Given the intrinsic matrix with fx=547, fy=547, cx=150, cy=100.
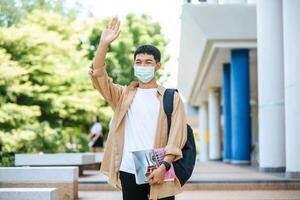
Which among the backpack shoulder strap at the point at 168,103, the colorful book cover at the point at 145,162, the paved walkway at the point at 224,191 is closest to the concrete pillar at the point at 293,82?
the paved walkway at the point at 224,191

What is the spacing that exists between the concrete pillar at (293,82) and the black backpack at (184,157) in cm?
765

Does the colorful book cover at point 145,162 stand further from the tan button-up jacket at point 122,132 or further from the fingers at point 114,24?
the fingers at point 114,24

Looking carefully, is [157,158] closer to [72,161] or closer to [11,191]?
[11,191]

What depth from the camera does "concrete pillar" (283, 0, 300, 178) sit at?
10391 mm

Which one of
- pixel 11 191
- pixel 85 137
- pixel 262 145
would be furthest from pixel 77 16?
pixel 11 191

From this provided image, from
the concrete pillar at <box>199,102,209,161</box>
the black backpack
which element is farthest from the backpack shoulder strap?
the concrete pillar at <box>199,102,209,161</box>

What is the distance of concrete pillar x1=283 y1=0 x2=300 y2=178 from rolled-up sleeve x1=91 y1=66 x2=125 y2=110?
7.68 m

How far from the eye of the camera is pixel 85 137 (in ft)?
82.5

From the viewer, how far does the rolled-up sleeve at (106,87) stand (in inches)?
125

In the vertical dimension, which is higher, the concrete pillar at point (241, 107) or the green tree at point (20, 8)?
the green tree at point (20, 8)

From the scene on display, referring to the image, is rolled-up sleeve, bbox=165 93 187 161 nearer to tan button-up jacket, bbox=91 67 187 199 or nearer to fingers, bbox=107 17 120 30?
tan button-up jacket, bbox=91 67 187 199

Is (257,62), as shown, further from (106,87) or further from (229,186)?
(106,87)

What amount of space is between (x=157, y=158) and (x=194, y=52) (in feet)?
56.7

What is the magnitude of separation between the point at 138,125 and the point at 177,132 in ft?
0.78
